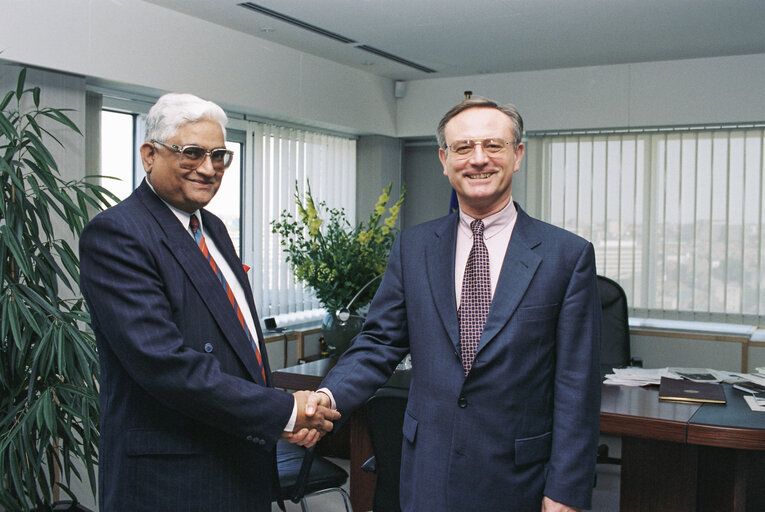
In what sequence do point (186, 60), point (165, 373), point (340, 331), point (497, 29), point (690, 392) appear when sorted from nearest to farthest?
point (165, 373) → point (690, 392) → point (340, 331) → point (186, 60) → point (497, 29)

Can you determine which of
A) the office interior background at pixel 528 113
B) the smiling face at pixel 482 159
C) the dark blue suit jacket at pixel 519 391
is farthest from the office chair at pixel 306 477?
the office interior background at pixel 528 113

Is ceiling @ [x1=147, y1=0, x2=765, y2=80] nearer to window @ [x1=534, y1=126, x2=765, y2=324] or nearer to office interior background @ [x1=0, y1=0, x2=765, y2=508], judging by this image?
office interior background @ [x1=0, y1=0, x2=765, y2=508]

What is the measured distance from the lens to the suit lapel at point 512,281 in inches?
68.9

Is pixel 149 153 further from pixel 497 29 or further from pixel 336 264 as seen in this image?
pixel 497 29

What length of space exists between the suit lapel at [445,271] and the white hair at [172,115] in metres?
0.65

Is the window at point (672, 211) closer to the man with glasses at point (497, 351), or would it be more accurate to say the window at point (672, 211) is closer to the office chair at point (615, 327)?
the office chair at point (615, 327)

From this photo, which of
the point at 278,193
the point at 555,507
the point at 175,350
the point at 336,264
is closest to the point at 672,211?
the point at 336,264

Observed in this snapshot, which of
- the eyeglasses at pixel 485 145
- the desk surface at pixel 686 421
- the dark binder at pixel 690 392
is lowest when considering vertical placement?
the desk surface at pixel 686 421

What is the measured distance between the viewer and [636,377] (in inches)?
132

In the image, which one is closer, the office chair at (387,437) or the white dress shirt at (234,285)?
the white dress shirt at (234,285)

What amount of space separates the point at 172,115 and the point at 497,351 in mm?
942

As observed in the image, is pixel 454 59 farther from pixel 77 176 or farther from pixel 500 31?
pixel 77 176

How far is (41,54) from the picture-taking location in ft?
11.8

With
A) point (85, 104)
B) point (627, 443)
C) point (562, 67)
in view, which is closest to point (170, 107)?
point (627, 443)
